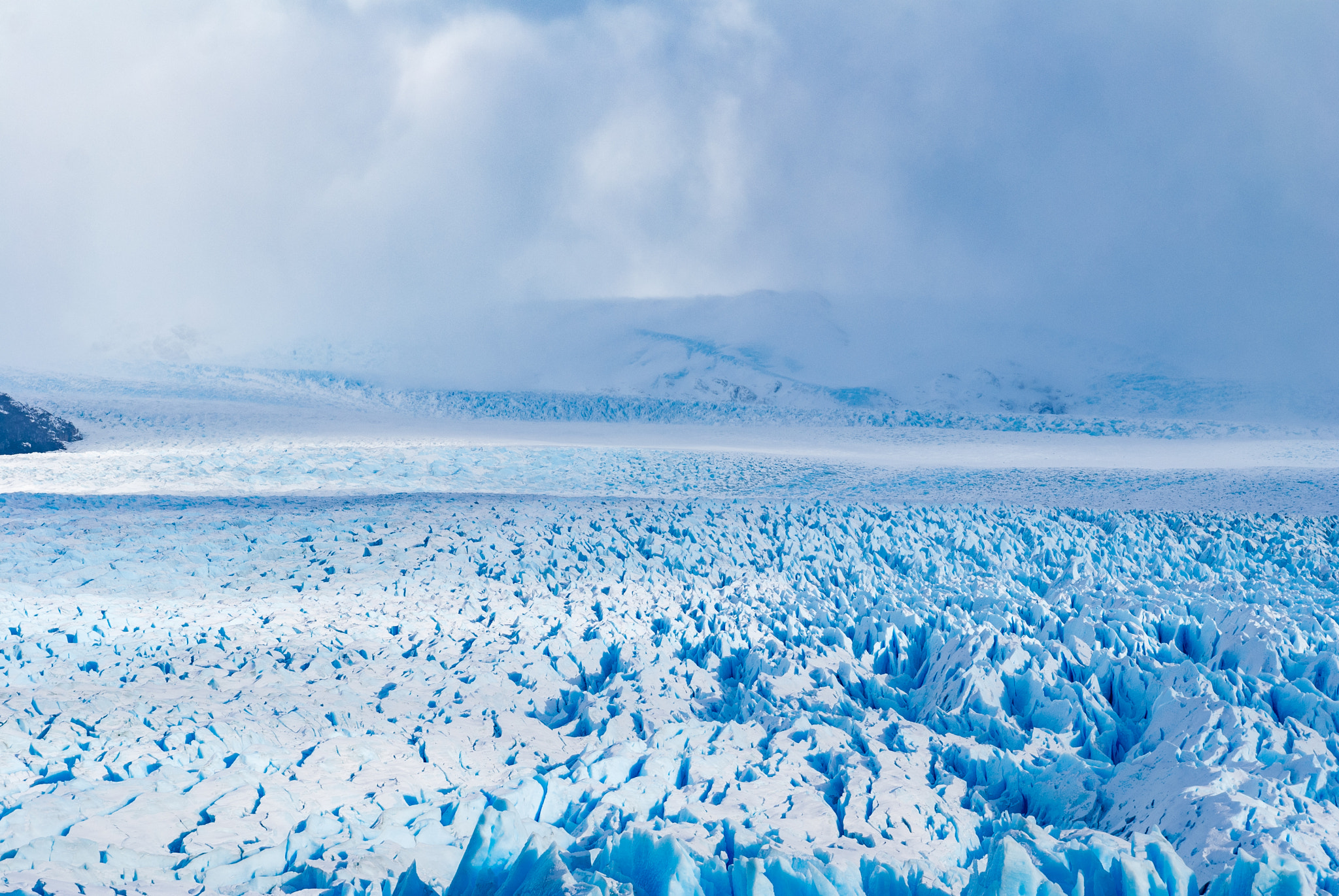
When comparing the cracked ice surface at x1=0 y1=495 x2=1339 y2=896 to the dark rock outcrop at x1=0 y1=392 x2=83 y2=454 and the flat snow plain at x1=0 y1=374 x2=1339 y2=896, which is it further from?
the dark rock outcrop at x1=0 y1=392 x2=83 y2=454

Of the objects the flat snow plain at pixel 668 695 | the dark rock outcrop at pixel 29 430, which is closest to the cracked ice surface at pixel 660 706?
the flat snow plain at pixel 668 695

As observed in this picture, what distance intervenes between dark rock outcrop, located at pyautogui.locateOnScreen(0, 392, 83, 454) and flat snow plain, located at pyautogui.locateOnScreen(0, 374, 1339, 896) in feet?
20.4

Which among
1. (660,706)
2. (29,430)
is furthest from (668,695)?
(29,430)

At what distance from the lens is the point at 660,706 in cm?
490

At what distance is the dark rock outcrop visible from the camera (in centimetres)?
1475

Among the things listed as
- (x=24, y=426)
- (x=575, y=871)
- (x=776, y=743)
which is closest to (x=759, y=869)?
(x=575, y=871)

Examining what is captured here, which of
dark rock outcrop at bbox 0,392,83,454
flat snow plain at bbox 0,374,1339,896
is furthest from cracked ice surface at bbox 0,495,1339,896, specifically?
dark rock outcrop at bbox 0,392,83,454

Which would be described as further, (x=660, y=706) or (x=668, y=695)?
(x=668, y=695)

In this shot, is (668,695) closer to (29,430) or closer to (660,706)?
(660,706)

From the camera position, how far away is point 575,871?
118 inches

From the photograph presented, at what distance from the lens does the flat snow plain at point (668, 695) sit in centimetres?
315

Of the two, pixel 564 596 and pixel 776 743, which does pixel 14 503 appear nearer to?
pixel 564 596

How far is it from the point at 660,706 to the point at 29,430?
16.2 meters

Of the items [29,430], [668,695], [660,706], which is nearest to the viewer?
[660,706]
